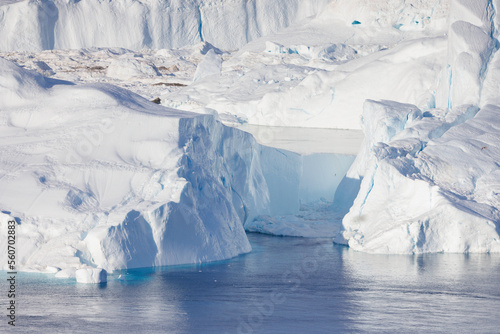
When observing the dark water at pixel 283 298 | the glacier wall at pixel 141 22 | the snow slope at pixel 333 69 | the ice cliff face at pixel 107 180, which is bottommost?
the dark water at pixel 283 298

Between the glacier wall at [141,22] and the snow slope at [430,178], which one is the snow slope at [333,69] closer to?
the snow slope at [430,178]

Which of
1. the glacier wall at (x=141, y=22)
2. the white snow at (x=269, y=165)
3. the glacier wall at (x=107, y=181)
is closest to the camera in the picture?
the glacier wall at (x=107, y=181)

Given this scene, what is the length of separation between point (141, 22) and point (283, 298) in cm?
2824

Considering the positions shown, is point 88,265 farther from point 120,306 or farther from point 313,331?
point 313,331

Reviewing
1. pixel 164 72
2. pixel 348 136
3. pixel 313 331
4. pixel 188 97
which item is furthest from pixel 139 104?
pixel 164 72

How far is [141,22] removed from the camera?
118ft

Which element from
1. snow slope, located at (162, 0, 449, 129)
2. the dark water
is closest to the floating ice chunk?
the dark water

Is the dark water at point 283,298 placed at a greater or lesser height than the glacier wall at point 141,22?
lesser

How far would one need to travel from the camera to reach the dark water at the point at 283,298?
801cm

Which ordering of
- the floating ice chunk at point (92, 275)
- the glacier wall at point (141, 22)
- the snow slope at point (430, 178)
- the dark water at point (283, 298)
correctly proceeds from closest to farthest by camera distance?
1. the dark water at point (283, 298)
2. the floating ice chunk at point (92, 275)
3. the snow slope at point (430, 178)
4. the glacier wall at point (141, 22)

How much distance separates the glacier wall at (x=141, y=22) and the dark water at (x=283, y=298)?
1020 inches

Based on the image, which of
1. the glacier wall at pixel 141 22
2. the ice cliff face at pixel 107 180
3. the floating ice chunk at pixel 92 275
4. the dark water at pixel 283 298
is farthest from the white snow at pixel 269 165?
the glacier wall at pixel 141 22

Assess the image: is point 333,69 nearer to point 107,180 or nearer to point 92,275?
point 107,180

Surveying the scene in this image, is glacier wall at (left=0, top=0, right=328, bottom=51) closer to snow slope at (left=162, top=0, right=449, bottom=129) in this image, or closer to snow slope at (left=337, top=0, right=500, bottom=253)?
snow slope at (left=162, top=0, right=449, bottom=129)
